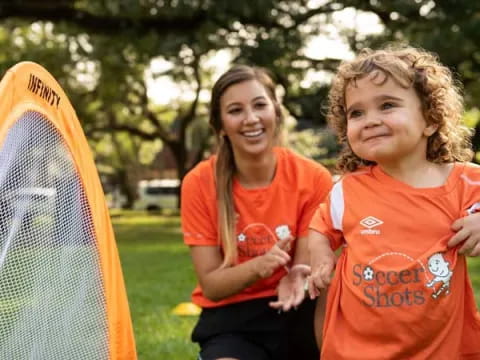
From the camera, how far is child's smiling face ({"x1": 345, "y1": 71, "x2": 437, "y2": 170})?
2.32m

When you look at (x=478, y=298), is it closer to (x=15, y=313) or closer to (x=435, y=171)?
(x=435, y=171)

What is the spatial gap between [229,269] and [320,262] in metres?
0.71

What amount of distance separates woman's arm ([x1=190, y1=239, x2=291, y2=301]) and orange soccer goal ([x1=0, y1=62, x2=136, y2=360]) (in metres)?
0.59

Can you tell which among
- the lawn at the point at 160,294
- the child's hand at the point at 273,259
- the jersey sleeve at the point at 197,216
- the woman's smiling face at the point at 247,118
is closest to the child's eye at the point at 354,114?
the child's hand at the point at 273,259

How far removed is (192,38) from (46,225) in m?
11.5

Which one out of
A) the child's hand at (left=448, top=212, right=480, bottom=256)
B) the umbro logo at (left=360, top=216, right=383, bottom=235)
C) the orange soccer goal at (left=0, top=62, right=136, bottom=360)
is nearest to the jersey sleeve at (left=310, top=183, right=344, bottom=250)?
the umbro logo at (left=360, top=216, right=383, bottom=235)

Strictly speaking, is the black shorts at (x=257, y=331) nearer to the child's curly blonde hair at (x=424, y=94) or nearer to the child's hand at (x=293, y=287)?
the child's hand at (x=293, y=287)

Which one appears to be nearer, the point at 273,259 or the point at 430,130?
the point at 430,130

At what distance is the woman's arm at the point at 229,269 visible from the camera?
9.34ft

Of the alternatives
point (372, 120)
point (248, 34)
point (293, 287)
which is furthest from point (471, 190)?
point (248, 34)

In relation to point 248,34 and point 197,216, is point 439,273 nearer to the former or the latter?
point 197,216

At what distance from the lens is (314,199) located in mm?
3350

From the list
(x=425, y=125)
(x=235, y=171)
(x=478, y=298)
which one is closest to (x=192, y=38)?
(x=478, y=298)

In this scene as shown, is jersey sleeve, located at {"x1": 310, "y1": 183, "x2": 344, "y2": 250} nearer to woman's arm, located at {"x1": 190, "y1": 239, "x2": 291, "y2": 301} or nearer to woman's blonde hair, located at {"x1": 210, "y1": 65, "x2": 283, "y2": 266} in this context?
woman's arm, located at {"x1": 190, "y1": 239, "x2": 291, "y2": 301}
